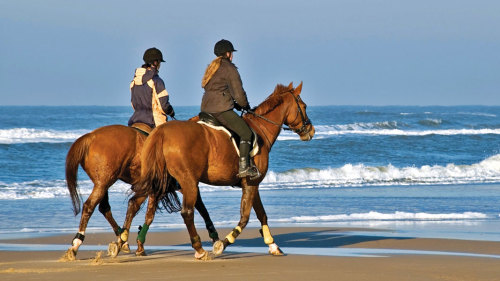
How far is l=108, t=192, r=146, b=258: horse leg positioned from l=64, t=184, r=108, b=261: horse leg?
0.34m

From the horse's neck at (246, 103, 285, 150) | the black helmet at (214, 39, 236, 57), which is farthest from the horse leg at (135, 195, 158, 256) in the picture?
the black helmet at (214, 39, 236, 57)

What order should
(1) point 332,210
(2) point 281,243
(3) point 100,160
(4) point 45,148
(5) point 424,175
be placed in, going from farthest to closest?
(4) point 45,148 → (5) point 424,175 → (1) point 332,210 → (2) point 281,243 → (3) point 100,160

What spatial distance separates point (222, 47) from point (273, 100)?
0.97m

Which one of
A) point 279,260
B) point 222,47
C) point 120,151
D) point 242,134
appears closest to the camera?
point 279,260

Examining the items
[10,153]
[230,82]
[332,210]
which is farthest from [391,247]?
[10,153]

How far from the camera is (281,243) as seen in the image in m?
10.9

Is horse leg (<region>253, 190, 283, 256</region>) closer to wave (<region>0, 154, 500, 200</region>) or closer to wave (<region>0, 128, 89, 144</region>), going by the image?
wave (<region>0, 154, 500, 200</region>)

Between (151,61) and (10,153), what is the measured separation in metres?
20.3

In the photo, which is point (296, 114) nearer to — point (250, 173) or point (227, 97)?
point (227, 97)

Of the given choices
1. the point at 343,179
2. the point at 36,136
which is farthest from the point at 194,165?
the point at 36,136

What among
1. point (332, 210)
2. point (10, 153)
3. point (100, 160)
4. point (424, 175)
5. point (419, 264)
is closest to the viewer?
point (419, 264)

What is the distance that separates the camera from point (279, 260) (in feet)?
28.8

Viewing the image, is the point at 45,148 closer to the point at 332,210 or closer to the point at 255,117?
the point at 332,210

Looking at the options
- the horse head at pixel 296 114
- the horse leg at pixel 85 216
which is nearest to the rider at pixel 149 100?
the horse leg at pixel 85 216
